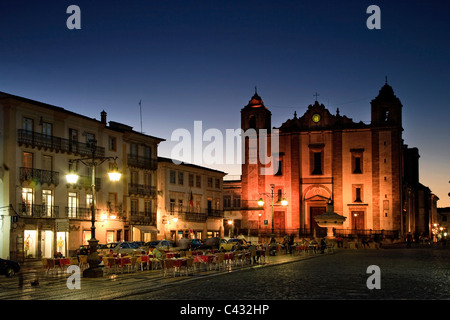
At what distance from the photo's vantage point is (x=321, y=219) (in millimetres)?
50688

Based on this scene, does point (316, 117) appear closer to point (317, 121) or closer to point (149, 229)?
point (317, 121)

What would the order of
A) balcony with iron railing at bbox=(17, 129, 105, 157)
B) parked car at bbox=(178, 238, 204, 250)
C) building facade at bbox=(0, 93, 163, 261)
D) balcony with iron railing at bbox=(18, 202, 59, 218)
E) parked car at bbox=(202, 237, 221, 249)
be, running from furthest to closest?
1. parked car at bbox=(202, 237, 221, 249)
2. parked car at bbox=(178, 238, 204, 250)
3. balcony with iron railing at bbox=(17, 129, 105, 157)
4. balcony with iron railing at bbox=(18, 202, 59, 218)
5. building facade at bbox=(0, 93, 163, 261)

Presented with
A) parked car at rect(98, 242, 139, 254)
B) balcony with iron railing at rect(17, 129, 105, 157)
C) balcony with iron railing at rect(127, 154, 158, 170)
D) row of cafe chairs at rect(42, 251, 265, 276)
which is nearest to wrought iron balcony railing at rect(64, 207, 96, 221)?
balcony with iron railing at rect(17, 129, 105, 157)

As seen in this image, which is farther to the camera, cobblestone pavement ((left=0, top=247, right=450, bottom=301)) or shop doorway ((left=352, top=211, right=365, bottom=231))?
shop doorway ((left=352, top=211, right=365, bottom=231))

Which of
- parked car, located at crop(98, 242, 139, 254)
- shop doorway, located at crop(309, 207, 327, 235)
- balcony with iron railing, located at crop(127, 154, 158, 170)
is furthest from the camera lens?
shop doorway, located at crop(309, 207, 327, 235)

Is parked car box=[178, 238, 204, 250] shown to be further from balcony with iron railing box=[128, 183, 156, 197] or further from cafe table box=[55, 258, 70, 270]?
cafe table box=[55, 258, 70, 270]

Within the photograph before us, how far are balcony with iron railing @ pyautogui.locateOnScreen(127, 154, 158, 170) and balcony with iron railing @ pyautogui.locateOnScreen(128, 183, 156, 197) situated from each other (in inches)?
67.0

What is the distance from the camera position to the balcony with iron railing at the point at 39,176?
36.7 meters

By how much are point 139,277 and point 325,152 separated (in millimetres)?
46204

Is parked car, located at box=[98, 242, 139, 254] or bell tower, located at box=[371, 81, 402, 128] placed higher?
bell tower, located at box=[371, 81, 402, 128]

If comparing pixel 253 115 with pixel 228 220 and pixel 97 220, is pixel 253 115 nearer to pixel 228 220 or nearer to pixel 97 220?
pixel 228 220

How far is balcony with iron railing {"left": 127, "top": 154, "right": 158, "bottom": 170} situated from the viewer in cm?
4903

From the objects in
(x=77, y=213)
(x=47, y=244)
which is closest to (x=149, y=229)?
(x=77, y=213)
